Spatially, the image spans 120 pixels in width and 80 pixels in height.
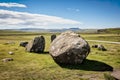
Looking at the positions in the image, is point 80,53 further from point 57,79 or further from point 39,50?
point 39,50

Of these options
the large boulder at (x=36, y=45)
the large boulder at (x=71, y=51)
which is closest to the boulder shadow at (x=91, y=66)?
the large boulder at (x=71, y=51)

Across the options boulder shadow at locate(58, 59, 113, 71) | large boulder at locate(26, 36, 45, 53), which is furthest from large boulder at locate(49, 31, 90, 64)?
large boulder at locate(26, 36, 45, 53)

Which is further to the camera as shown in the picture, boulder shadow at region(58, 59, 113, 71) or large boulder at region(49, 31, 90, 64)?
large boulder at region(49, 31, 90, 64)

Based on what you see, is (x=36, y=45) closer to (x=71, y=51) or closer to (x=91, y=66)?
(x=71, y=51)

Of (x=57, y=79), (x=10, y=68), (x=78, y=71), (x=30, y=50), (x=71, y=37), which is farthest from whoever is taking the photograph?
(x=30, y=50)

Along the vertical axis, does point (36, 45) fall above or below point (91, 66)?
above

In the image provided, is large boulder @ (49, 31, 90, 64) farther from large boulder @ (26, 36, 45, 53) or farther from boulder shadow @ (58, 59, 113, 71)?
large boulder @ (26, 36, 45, 53)

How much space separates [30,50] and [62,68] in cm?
1504

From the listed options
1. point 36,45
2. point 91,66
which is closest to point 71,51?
point 91,66

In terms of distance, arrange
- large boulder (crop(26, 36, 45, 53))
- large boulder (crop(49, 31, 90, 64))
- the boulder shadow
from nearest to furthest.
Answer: the boulder shadow < large boulder (crop(49, 31, 90, 64)) < large boulder (crop(26, 36, 45, 53))

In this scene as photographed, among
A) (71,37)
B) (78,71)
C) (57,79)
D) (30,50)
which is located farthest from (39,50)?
(57,79)

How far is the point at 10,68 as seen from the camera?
22.4 metres

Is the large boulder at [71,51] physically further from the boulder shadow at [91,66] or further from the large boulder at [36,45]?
the large boulder at [36,45]

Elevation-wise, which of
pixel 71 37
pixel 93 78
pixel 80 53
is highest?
pixel 71 37
